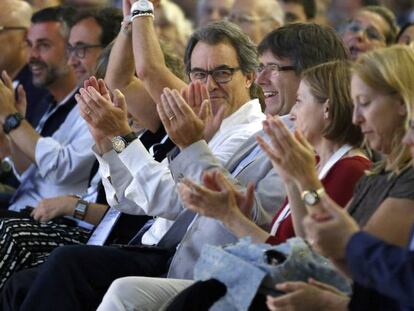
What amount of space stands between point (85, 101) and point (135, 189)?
0.38m

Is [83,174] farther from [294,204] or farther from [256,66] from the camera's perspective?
[294,204]

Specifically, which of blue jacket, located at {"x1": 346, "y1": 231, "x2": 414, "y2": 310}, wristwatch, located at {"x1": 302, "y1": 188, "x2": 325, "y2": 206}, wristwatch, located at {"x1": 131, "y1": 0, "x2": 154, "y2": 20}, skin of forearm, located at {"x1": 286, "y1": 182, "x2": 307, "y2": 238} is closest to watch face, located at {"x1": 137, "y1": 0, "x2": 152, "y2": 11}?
wristwatch, located at {"x1": 131, "y1": 0, "x2": 154, "y2": 20}

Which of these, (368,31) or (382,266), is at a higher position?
(382,266)

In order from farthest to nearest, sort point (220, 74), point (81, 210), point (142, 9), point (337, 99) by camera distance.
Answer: point (81, 210), point (142, 9), point (220, 74), point (337, 99)

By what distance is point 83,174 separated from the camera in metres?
5.94

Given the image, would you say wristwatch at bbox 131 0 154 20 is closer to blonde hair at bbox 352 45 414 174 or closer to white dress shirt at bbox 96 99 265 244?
white dress shirt at bbox 96 99 265 244

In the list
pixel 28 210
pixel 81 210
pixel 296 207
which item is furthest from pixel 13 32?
pixel 296 207

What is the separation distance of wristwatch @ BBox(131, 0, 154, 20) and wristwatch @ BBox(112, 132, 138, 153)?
2.34ft

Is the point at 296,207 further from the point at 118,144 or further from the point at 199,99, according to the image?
the point at 118,144

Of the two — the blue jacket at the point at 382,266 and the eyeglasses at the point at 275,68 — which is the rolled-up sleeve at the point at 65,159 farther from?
the blue jacket at the point at 382,266

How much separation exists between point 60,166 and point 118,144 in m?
A: 1.54

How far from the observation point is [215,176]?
371cm

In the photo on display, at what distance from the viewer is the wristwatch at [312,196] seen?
3.23m

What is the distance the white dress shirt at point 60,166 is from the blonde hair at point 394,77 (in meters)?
2.65
